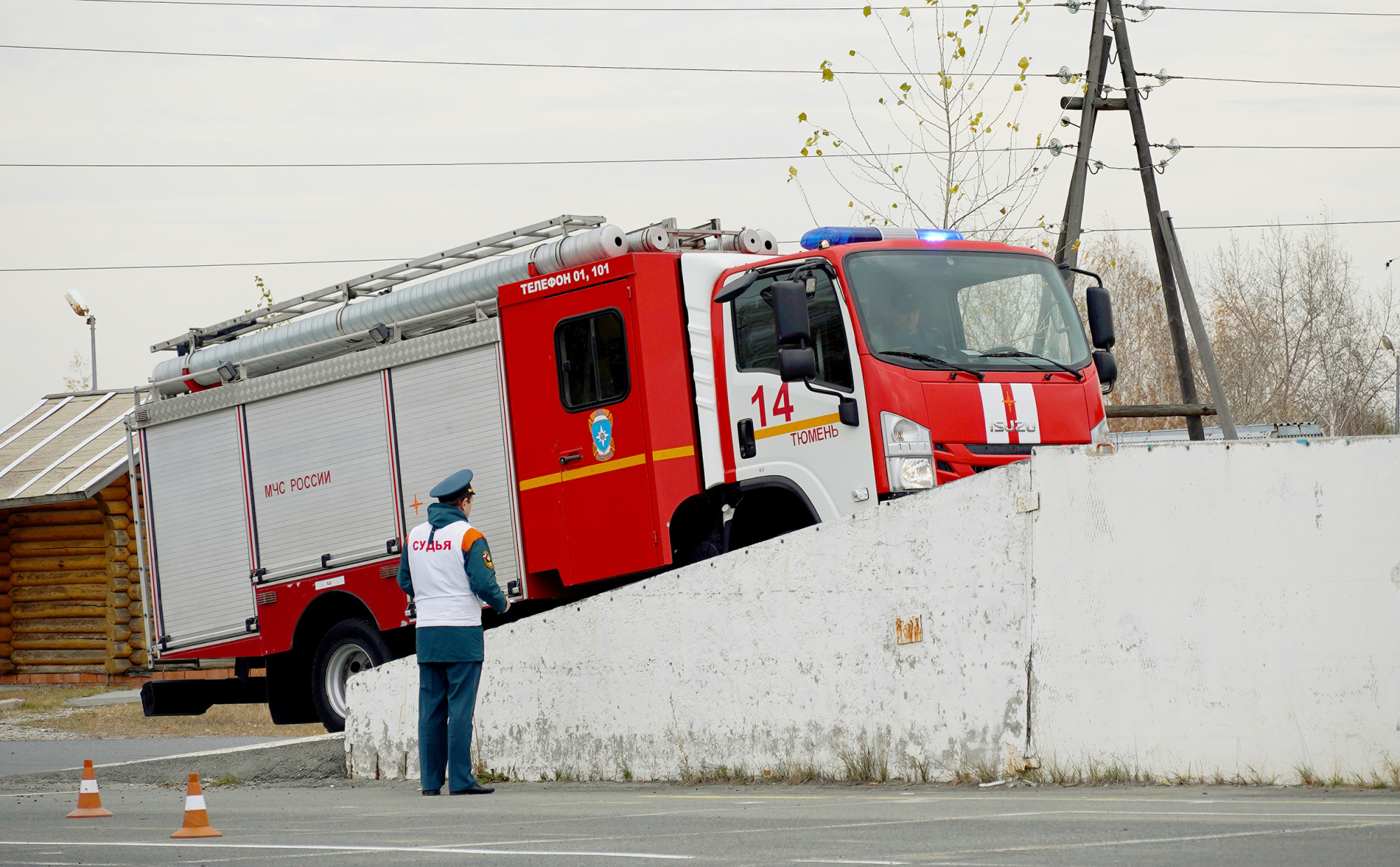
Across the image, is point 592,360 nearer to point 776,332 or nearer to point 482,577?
point 776,332

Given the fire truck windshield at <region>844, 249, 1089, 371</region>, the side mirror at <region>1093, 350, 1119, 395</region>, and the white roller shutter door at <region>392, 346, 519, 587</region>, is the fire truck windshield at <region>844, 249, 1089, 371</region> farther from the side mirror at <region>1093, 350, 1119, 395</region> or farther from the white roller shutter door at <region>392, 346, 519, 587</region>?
the white roller shutter door at <region>392, 346, 519, 587</region>

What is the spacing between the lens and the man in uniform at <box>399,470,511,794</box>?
9492 millimetres

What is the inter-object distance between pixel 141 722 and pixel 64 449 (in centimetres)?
764

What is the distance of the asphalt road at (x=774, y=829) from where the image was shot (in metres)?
5.46

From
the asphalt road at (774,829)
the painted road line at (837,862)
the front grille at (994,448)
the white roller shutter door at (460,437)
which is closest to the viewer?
the painted road line at (837,862)

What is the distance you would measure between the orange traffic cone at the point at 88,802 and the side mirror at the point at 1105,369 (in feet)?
22.2

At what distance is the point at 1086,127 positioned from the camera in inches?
842

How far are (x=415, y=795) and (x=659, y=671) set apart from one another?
5.24ft

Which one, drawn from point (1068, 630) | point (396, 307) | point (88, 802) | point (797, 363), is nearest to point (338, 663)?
point (396, 307)

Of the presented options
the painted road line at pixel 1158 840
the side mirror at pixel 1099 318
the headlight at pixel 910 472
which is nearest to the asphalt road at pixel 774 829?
the painted road line at pixel 1158 840

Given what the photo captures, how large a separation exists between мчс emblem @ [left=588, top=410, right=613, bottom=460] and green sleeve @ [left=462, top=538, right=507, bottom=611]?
5.18 ft

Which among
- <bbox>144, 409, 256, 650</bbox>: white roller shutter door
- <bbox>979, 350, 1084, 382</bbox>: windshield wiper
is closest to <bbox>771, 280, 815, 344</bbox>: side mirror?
<bbox>979, 350, 1084, 382</bbox>: windshield wiper

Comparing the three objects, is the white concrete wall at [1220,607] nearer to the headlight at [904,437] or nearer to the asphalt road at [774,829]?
the asphalt road at [774,829]

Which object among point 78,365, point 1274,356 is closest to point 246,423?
point 1274,356
